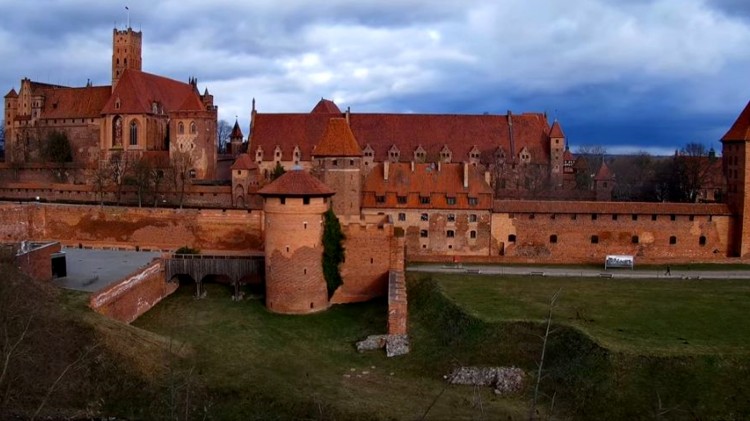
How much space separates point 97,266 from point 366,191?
14737 mm

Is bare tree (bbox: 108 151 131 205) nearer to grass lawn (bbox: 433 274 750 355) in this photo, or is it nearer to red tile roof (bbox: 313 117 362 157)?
red tile roof (bbox: 313 117 362 157)

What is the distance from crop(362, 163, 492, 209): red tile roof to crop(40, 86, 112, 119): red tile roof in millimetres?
36717

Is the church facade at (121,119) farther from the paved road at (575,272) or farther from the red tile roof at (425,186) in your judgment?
the paved road at (575,272)

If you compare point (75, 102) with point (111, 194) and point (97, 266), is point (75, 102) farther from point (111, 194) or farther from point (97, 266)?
point (97, 266)

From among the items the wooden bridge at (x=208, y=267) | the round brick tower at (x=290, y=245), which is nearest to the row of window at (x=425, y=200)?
the wooden bridge at (x=208, y=267)

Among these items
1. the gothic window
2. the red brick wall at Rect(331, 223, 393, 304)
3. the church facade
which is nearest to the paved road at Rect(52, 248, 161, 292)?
the red brick wall at Rect(331, 223, 393, 304)

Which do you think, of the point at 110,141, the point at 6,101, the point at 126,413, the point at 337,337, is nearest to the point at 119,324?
the point at 126,413

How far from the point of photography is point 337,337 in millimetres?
30156

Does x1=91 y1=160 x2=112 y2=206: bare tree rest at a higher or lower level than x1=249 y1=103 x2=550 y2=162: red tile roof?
lower

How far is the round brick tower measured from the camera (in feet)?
109

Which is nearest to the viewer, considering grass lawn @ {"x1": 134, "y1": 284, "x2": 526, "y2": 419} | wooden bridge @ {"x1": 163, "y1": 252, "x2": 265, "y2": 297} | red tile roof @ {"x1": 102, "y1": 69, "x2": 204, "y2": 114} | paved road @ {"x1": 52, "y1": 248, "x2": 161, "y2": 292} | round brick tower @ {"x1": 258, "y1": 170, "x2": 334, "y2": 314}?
grass lawn @ {"x1": 134, "y1": 284, "x2": 526, "y2": 419}

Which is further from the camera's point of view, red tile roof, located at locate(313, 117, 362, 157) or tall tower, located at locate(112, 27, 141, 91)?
tall tower, located at locate(112, 27, 141, 91)

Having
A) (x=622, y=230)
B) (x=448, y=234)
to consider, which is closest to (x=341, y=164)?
(x=448, y=234)

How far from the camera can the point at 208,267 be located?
1425 inches
